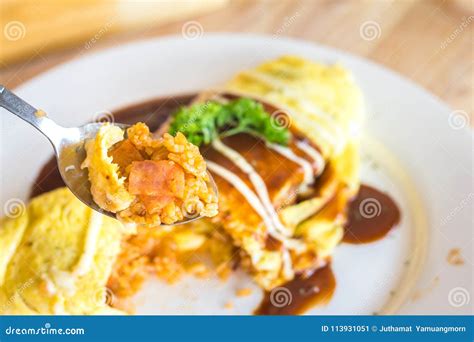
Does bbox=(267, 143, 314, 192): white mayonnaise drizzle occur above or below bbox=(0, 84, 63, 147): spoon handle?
above

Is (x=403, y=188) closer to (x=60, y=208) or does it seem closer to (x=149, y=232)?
(x=149, y=232)

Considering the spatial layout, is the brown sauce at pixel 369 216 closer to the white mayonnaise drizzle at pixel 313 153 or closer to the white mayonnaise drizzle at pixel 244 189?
the white mayonnaise drizzle at pixel 313 153

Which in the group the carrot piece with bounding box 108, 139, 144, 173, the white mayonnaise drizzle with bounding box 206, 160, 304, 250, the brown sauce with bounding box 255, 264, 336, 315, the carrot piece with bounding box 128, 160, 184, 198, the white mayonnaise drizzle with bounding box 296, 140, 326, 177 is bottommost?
the brown sauce with bounding box 255, 264, 336, 315

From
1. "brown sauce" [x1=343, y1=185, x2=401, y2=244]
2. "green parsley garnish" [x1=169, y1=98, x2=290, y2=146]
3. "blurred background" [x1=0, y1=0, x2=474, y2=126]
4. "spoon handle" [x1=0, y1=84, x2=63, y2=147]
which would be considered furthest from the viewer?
"blurred background" [x1=0, y1=0, x2=474, y2=126]

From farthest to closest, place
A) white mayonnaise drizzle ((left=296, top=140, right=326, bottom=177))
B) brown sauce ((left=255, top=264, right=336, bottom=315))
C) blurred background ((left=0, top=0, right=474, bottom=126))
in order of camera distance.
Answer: blurred background ((left=0, top=0, right=474, bottom=126)), white mayonnaise drizzle ((left=296, top=140, right=326, bottom=177)), brown sauce ((left=255, top=264, right=336, bottom=315))

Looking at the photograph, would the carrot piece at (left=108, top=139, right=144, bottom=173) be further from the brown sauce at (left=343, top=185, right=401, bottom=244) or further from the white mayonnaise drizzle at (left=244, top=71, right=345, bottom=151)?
the brown sauce at (left=343, top=185, right=401, bottom=244)

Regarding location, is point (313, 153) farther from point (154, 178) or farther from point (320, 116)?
point (154, 178)

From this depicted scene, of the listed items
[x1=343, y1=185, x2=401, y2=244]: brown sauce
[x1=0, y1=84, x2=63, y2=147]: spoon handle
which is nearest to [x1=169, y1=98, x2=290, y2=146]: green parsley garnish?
[x1=343, y1=185, x2=401, y2=244]: brown sauce
